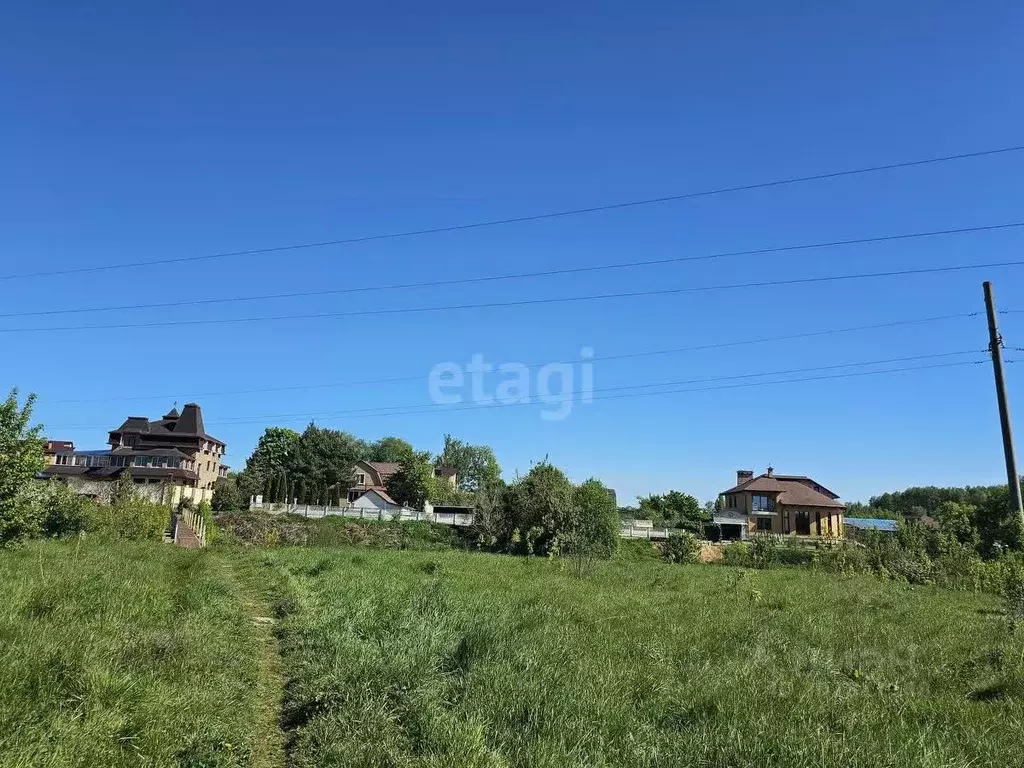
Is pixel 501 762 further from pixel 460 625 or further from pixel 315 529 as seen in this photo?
pixel 315 529

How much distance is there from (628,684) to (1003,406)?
15039mm

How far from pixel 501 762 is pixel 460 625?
374 centimetres

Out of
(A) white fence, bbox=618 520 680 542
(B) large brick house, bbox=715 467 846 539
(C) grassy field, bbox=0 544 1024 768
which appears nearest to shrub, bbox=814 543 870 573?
(C) grassy field, bbox=0 544 1024 768

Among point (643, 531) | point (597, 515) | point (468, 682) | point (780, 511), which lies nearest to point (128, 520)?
point (597, 515)

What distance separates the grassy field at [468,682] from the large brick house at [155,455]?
62.9 metres

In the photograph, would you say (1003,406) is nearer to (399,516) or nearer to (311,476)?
(399,516)

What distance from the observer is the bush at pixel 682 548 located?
35.9 metres

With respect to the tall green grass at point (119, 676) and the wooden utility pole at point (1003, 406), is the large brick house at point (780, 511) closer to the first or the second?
the wooden utility pole at point (1003, 406)

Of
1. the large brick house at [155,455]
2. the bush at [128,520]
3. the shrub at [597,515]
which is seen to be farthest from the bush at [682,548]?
the large brick house at [155,455]

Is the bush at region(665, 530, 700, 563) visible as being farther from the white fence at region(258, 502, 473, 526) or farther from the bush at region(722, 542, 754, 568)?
the white fence at region(258, 502, 473, 526)

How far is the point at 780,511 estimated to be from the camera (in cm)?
6581

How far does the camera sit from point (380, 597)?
10109mm

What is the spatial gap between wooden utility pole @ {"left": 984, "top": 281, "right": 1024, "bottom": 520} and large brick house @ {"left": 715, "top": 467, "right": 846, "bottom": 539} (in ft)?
162

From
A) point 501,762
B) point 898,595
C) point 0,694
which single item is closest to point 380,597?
point 0,694
